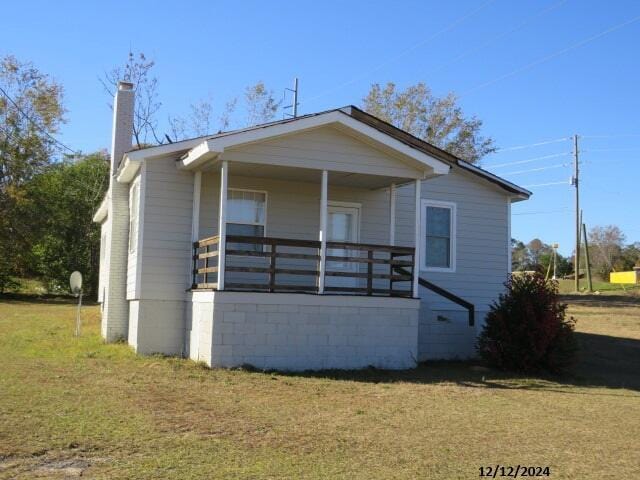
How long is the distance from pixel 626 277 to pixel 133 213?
49274mm

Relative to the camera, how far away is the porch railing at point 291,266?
12.3 metres

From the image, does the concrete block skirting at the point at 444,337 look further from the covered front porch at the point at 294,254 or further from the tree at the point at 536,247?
the tree at the point at 536,247

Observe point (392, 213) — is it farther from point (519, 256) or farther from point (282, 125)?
point (519, 256)

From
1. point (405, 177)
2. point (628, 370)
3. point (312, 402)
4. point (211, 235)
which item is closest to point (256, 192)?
point (211, 235)

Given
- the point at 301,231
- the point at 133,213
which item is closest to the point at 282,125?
the point at 301,231

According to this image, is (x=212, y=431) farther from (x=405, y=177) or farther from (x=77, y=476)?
(x=405, y=177)

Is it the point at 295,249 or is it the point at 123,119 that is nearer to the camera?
the point at 295,249

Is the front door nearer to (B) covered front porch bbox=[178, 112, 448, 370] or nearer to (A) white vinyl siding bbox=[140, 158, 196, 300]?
(B) covered front porch bbox=[178, 112, 448, 370]

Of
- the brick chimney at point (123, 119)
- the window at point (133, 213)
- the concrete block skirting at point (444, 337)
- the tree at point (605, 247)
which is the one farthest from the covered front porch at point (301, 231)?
the tree at point (605, 247)

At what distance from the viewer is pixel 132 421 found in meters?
7.61

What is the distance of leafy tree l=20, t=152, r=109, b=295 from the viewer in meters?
36.6

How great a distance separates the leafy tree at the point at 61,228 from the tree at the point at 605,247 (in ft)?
182

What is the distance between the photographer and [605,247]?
3349 inches

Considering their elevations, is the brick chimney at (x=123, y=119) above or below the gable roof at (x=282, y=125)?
above
